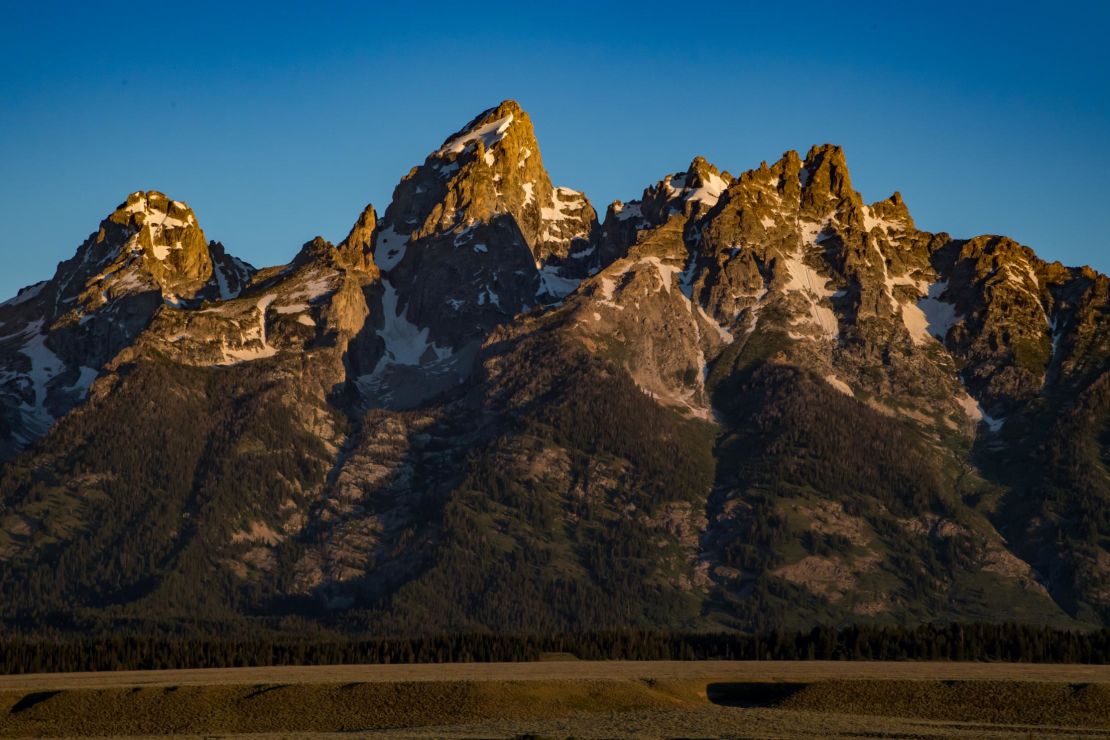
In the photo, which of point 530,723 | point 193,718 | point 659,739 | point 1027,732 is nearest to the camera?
point 659,739

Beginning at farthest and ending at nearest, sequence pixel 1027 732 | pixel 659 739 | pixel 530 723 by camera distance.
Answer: pixel 530 723 → pixel 1027 732 → pixel 659 739

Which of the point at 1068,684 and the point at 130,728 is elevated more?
the point at 1068,684

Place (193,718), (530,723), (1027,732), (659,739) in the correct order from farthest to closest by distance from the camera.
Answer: (193,718), (530,723), (1027,732), (659,739)

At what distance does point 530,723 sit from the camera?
184750mm

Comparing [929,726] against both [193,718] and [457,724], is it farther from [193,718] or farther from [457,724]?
[193,718]

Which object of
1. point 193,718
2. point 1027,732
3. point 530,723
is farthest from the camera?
point 193,718

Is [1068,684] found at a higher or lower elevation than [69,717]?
higher

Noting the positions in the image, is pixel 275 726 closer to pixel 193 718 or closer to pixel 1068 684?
pixel 193 718

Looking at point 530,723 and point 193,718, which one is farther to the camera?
point 193,718

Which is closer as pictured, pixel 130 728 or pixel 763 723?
pixel 763 723

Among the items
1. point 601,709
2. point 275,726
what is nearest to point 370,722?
point 275,726

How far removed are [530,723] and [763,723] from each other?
82.5ft

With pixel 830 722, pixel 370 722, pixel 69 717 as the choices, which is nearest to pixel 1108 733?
pixel 830 722

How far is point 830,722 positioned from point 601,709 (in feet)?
99.4
